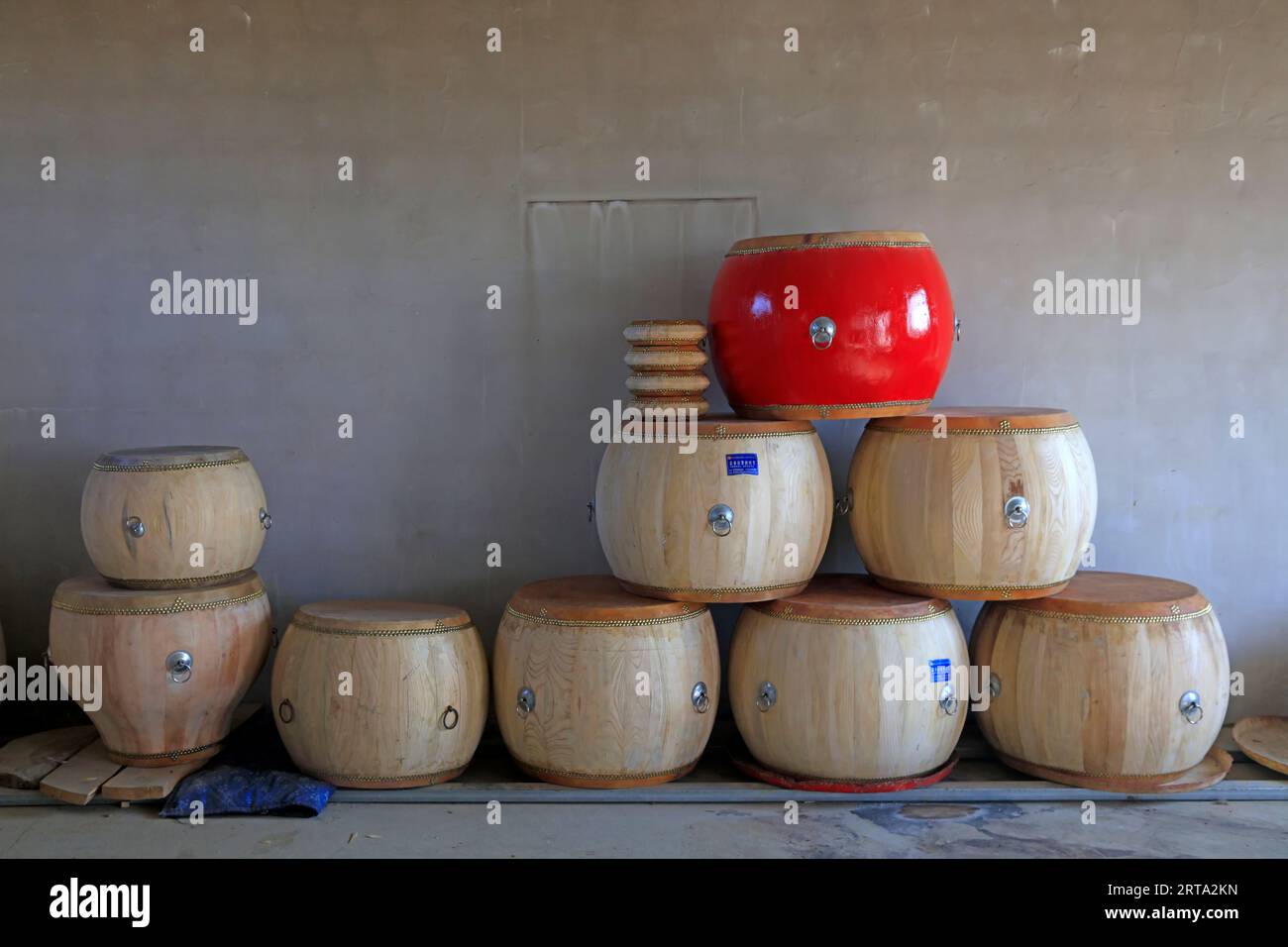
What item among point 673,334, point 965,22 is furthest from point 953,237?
point 673,334

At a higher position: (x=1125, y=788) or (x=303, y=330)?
(x=303, y=330)

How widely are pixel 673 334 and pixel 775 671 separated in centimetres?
96

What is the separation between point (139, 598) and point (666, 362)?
5.25 feet

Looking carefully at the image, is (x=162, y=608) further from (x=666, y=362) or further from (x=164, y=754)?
(x=666, y=362)

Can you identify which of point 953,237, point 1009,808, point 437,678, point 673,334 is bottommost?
point 1009,808

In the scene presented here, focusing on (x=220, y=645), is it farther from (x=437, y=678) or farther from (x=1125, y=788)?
(x=1125, y=788)

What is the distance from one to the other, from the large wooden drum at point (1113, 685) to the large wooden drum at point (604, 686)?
0.89 metres

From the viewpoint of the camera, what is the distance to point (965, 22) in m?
3.70

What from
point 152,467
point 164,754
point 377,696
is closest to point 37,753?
point 164,754

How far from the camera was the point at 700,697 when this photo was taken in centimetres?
333

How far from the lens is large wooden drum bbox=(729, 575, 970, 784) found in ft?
10.5

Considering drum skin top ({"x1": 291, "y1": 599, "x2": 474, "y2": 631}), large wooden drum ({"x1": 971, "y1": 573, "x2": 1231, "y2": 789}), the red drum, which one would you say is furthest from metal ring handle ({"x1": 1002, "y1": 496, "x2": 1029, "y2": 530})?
drum skin top ({"x1": 291, "y1": 599, "x2": 474, "y2": 631})

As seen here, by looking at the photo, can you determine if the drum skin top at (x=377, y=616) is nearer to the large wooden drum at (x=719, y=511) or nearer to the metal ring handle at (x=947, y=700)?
the large wooden drum at (x=719, y=511)

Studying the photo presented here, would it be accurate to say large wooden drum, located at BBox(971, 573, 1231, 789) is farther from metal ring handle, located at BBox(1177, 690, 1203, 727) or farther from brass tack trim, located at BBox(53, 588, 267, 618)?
brass tack trim, located at BBox(53, 588, 267, 618)
